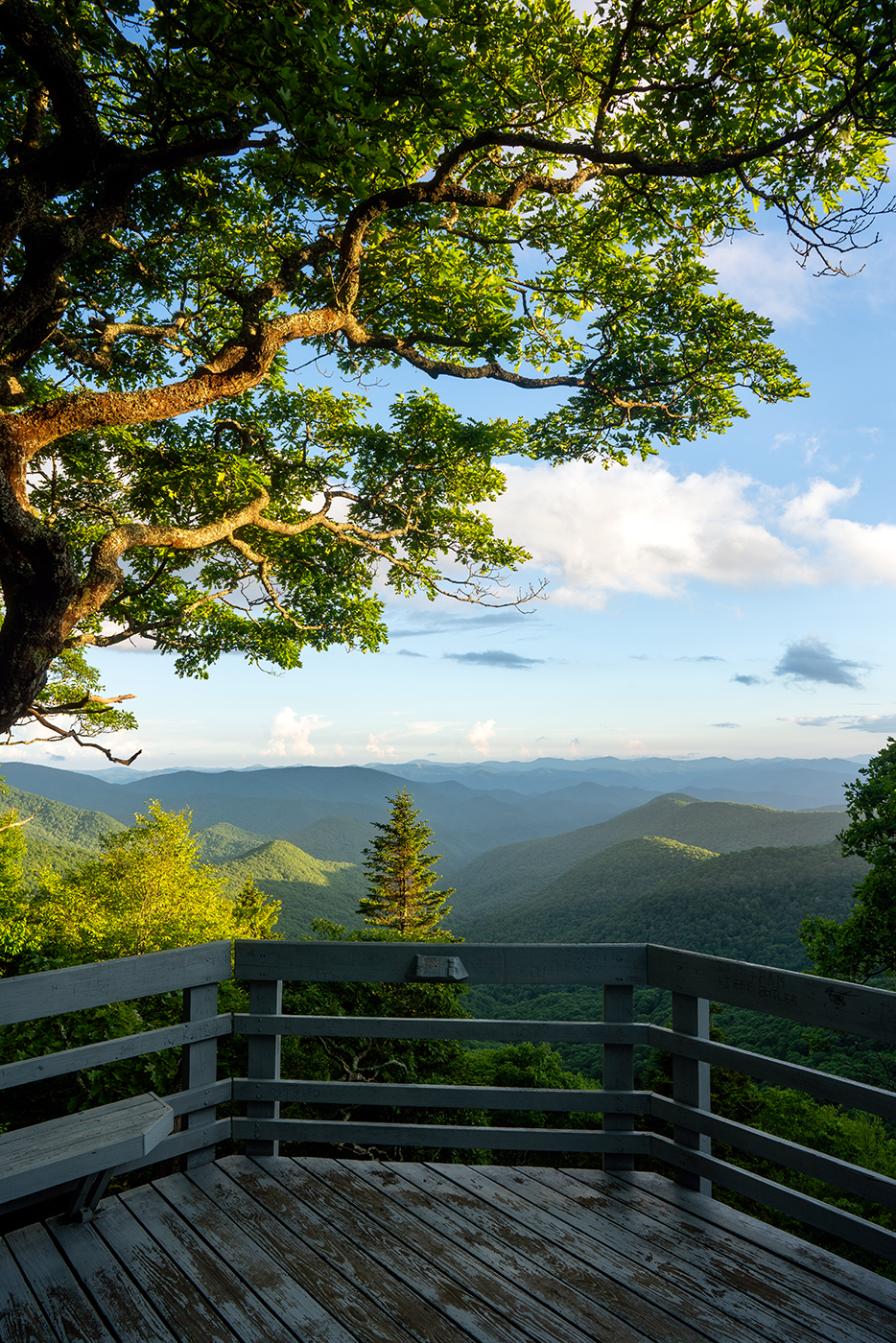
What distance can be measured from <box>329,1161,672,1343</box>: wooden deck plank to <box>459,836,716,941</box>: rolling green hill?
7372 cm

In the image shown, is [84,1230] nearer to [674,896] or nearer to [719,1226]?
[719,1226]

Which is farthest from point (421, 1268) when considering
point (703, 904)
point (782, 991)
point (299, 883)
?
point (299, 883)

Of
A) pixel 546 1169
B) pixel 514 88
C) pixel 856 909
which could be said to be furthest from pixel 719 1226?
pixel 856 909

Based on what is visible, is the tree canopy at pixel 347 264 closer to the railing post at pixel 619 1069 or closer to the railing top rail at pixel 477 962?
the railing top rail at pixel 477 962

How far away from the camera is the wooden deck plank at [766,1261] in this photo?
2.41 m

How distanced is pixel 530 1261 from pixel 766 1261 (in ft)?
2.88

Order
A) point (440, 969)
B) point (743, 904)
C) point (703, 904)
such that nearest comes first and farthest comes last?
point (440, 969) → point (743, 904) → point (703, 904)

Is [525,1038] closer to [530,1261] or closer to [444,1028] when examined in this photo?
[444,1028]

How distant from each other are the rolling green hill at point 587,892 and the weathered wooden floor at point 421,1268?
73799 mm

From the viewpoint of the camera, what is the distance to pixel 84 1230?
2807mm

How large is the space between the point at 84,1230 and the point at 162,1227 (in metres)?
0.29

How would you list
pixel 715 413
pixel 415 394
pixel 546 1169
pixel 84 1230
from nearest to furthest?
pixel 84 1230 < pixel 546 1169 < pixel 715 413 < pixel 415 394

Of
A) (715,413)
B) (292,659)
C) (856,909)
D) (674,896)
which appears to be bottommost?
(674,896)

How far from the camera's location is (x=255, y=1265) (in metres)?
2.60
